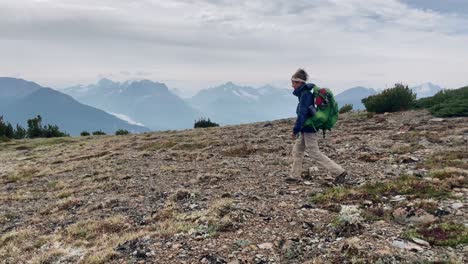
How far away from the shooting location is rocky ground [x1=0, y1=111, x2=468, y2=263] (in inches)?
311

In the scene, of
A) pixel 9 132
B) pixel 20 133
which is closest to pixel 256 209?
pixel 9 132

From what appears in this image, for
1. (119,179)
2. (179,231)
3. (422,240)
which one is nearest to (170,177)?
(119,179)

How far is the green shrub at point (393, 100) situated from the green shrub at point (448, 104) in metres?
0.78

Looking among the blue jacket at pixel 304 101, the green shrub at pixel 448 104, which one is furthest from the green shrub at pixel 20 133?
the blue jacket at pixel 304 101

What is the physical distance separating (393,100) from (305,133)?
20.5 m

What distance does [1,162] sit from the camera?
29344 mm

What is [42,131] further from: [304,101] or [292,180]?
[304,101]

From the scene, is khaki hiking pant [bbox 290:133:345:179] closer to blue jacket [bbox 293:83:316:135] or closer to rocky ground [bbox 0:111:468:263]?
rocky ground [bbox 0:111:468:263]

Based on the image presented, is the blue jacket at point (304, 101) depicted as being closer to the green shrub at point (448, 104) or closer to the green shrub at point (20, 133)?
the green shrub at point (448, 104)

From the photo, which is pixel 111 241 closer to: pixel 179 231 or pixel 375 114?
pixel 179 231

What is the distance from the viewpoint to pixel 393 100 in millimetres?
30266

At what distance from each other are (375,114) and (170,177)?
19.2m

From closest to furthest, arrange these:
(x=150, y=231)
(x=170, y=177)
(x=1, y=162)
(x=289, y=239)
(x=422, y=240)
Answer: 1. (x=422, y=240)
2. (x=289, y=239)
3. (x=150, y=231)
4. (x=170, y=177)
5. (x=1, y=162)

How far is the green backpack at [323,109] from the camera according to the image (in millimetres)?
11742
